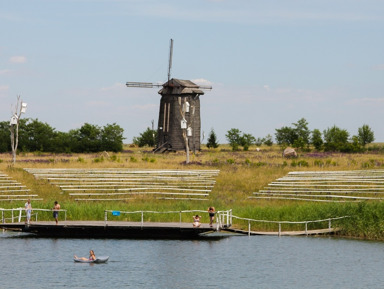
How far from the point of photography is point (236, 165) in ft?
284

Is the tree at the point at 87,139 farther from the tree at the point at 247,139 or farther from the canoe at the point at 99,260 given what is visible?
the canoe at the point at 99,260

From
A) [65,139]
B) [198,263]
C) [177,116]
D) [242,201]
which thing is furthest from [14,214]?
[65,139]

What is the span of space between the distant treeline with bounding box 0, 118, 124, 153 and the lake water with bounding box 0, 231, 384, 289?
3084 inches

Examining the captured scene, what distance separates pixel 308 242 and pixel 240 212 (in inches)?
353

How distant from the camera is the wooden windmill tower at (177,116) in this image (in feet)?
401

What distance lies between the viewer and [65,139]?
13188 centimetres

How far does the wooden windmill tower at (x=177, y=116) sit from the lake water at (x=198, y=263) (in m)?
71.2

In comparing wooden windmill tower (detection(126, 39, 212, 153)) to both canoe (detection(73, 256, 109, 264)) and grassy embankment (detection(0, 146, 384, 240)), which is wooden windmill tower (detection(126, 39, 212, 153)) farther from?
canoe (detection(73, 256, 109, 264))

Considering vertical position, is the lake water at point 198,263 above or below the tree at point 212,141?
below

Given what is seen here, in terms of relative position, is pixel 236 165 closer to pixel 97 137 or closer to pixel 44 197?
pixel 44 197

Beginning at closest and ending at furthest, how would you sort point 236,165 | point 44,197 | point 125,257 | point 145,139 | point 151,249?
point 125,257 → point 151,249 → point 44,197 → point 236,165 → point 145,139

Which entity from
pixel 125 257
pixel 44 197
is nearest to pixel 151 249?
pixel 125 257

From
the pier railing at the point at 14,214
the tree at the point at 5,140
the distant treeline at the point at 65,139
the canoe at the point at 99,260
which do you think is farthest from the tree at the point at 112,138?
the canoe at the point at 99,260

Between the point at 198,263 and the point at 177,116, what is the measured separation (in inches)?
3178
